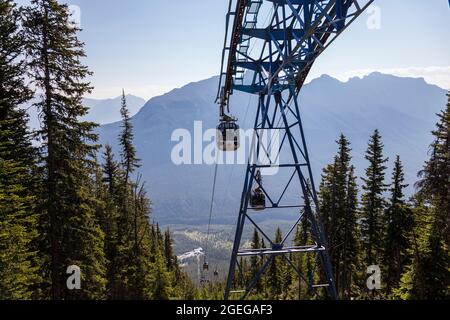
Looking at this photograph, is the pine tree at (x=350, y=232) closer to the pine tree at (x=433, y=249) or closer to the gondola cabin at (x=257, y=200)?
the pine tree at (x=433, y=249)

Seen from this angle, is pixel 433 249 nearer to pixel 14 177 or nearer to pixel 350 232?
pixel 350 232

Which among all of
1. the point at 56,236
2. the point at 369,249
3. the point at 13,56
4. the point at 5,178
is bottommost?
the point at 369,249

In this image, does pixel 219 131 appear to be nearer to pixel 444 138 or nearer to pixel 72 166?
pixel 72 166

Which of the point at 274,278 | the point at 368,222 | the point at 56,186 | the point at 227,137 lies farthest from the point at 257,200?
the point at 274,278

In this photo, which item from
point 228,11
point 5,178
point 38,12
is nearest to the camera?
point 228,11

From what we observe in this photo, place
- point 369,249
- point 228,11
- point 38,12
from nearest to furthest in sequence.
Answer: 1. point 228,11
2. point 38,12
3. point 369,249

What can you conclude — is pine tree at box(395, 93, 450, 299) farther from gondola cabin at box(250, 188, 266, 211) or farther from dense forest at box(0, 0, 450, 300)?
gondola cabin at box(250, 188, 266, 211)
